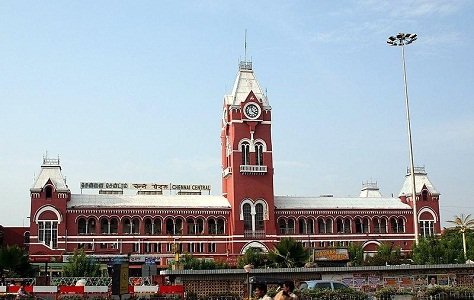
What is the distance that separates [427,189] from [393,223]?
6.32 m

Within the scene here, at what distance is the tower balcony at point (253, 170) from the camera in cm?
7762

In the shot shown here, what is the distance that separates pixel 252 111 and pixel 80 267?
1136 inches

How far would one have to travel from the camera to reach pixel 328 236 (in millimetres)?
80625

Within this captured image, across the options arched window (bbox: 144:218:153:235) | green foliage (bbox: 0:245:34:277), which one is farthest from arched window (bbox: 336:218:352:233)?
green foliage (bbox: 0:245:34:277)

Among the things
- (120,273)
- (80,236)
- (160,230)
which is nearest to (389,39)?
(160,230)

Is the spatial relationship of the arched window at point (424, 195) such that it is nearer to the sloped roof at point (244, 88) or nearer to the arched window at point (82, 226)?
the sloped roof at point (244, 88)

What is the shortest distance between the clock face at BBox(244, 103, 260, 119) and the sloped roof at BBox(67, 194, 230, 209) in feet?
34.8

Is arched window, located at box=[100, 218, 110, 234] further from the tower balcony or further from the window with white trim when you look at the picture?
the window with white trim

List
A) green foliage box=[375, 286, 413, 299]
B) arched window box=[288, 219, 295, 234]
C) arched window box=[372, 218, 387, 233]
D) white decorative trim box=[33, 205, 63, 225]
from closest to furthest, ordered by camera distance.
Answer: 1. green foliage box=[375, 286, 413, 299]
2. white decorative trim box=[33, 205, 63, 225]
3. arched window box=[288, 219, 295, 234]
4. arched window box=[372, 218, 387, 233]

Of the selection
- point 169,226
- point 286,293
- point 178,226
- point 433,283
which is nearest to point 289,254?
point 178,226

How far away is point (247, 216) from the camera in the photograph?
3054 inches

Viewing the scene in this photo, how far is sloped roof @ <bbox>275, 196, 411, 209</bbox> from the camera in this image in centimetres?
8088

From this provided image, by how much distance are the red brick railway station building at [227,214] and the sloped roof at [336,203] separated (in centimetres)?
13

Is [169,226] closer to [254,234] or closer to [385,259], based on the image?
[254,234]
